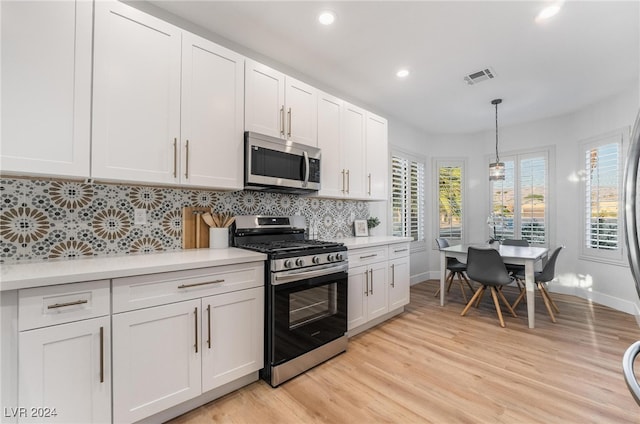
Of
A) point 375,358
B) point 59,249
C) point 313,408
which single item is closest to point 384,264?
point 375,358

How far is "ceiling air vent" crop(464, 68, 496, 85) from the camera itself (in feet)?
10.1

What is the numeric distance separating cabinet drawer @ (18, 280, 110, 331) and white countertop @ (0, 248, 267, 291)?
0.14 ft

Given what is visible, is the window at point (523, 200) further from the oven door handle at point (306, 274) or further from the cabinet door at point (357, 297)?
the oven door handle at point (306, 274)

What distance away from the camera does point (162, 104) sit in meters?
1.87

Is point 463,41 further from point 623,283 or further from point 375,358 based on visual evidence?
point 623,283

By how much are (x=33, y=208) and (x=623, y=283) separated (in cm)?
584

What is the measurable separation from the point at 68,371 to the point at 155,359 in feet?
1.20

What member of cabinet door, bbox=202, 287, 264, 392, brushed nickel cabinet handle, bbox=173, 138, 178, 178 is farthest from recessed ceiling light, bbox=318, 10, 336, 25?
cabinet door, bbox=202, 287, 264, 392

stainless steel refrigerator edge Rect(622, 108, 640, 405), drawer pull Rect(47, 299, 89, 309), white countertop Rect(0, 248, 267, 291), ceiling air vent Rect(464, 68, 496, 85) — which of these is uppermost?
ceiling air vent Rect(464, 68, 496, 85)

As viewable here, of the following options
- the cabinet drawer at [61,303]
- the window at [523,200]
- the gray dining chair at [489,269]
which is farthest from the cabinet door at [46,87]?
the window at [523,200]

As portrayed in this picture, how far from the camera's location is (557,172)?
454 centimetres

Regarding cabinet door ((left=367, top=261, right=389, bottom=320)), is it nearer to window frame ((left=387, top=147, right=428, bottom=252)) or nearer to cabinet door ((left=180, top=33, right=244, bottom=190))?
window frame ((left=387, top=147, right=428, bottom=252))

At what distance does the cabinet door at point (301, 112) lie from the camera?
102 inches

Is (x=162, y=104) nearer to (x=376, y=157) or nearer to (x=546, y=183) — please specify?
(x=376, y=157)
